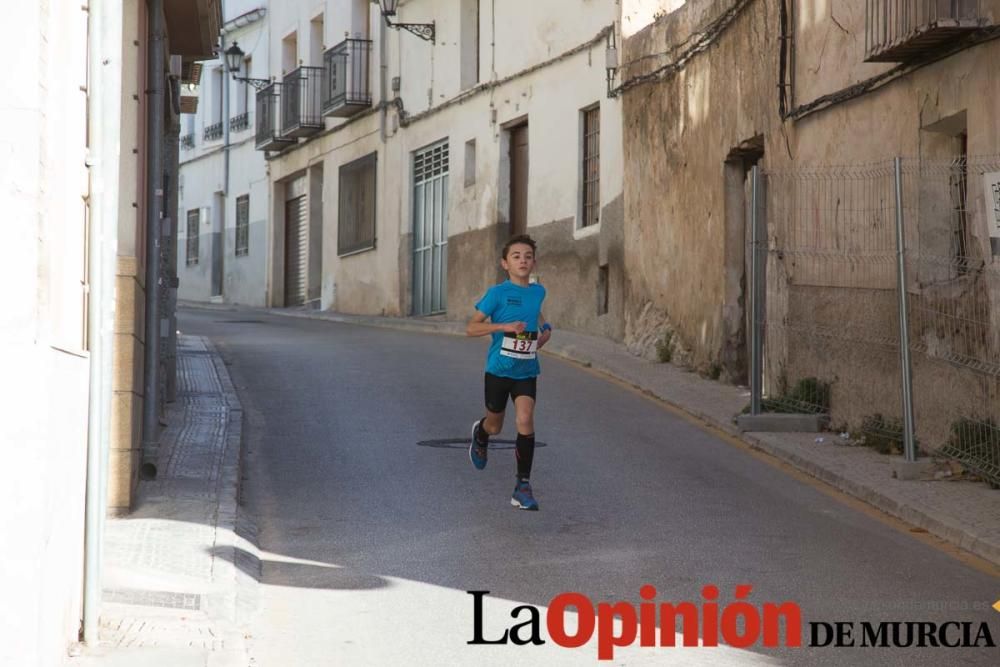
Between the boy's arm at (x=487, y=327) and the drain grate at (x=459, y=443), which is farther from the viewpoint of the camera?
the drain grate at (x=459, y=443)

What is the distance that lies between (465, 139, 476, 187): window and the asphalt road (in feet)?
39.3

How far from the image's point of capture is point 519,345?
986cm

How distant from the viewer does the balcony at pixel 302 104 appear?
33562 mm

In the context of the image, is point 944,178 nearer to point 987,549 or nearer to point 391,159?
point 987,549

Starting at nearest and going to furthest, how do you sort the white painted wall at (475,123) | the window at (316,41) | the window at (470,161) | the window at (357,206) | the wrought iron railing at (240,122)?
the white painted wall at (475,123), the window at (470,161), the window at (357,206), the window at (316,41), the wrought iron railing at (240,122)

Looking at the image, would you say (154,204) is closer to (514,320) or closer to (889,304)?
(514,320)

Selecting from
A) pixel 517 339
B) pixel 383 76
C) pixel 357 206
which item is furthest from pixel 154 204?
pixel 357 206

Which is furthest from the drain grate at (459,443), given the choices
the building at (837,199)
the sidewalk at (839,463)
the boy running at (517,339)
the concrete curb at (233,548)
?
the building at (837,199)

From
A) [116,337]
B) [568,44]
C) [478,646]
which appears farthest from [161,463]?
[568,44]

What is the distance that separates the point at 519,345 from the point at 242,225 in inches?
1182

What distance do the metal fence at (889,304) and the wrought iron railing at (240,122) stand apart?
84.2ft

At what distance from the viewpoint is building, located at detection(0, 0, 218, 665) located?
462 centimetres

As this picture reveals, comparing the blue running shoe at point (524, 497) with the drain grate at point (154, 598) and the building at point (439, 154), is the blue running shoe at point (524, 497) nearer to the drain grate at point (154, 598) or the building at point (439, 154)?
the drain grate at point (154, 598)

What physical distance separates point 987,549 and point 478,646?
3366mm
